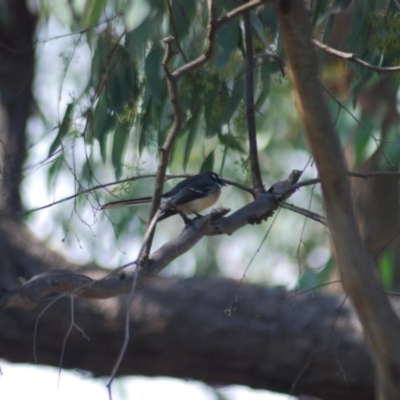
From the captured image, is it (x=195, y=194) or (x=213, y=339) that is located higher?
(x=195, y=194)

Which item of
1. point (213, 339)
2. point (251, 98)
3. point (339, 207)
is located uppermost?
point (251, 98)

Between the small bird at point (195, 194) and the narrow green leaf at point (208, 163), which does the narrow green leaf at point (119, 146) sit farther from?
the small bird at point (195, 194)

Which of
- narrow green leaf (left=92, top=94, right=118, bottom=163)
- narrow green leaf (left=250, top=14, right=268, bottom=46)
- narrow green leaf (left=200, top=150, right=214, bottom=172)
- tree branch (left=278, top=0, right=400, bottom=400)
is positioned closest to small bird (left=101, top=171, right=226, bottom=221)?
narrow green leaf (left=200, top=150, right=214, bottom=172)

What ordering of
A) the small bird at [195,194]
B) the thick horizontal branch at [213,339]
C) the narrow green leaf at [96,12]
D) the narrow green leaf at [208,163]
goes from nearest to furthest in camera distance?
the narrow green leaf at [96,12], the narrow green leaf at [208,163], the thick horizontal branch at [213,339], the small bird at [195,194]

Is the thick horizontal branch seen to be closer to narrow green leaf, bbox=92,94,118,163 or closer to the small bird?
the small bird

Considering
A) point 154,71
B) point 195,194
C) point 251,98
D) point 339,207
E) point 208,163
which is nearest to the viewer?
point 339,207

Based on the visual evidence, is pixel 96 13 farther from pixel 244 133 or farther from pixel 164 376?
pixel 164 376

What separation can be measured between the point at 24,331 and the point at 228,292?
2.14ft

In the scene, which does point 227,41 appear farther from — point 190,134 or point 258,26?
point 190,134

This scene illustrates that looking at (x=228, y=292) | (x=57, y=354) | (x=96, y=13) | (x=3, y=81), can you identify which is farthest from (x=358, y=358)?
(x=3, y=81)

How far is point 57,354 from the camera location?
280 cm

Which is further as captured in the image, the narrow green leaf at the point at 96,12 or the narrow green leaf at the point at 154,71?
the narrow green leaf at the point at 96,12

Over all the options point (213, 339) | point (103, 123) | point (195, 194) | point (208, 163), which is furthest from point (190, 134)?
point (213, 339)

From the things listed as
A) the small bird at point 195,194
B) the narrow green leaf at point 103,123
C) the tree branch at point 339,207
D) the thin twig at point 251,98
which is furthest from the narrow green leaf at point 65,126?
the tree branch at point 339,207
